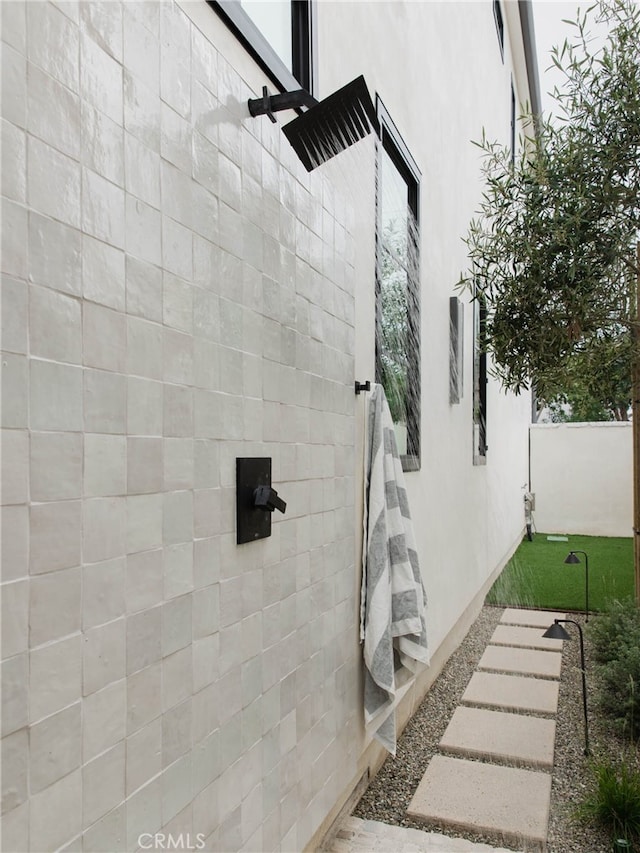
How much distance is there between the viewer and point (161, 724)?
3.85 ft

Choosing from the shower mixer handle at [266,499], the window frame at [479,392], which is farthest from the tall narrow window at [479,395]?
the shower mixer handle at [266,499]

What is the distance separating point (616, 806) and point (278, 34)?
249 centimetres

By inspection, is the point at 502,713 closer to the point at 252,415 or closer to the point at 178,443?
the point at 252,415

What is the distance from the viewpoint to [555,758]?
8.79 ft

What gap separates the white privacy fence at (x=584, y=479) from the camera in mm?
8633

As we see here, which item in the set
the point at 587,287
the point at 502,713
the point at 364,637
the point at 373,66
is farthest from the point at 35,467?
the point at 502,713

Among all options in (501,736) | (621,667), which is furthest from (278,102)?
(621,667)

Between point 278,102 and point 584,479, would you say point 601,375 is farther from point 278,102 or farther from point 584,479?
point 584,479

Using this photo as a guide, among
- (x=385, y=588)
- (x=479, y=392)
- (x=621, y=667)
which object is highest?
(x=479, y=392)

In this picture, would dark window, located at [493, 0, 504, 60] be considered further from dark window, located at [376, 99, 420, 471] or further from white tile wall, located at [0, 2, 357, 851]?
white tile wall, located at [0, 2, 357, 851]

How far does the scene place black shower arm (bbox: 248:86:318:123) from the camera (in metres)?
1.48

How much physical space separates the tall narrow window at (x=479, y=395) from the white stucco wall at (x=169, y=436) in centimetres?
296

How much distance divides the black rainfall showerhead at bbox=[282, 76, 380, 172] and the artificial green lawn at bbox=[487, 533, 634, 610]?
3.88 meters

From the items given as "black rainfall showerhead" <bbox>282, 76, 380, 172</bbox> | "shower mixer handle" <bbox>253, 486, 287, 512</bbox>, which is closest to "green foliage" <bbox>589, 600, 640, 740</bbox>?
"shower mixer handle" <bbox>253, 486, 287, 512</bbox>
